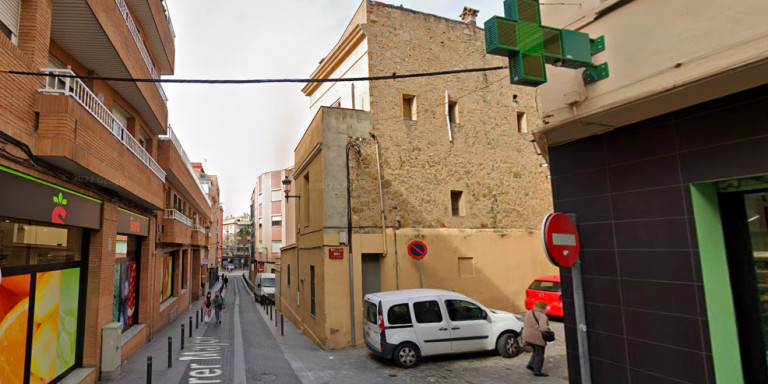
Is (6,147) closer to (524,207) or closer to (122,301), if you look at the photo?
(122,301)

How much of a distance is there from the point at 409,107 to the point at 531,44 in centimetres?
1086

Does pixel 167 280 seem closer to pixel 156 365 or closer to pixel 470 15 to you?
pixel 156 365

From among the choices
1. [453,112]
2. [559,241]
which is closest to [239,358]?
[559,241]

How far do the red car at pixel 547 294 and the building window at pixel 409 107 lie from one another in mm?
7224

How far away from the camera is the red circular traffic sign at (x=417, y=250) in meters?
13.1

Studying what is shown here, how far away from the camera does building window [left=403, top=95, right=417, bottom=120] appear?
50.7ft

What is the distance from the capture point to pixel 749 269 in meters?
4.36

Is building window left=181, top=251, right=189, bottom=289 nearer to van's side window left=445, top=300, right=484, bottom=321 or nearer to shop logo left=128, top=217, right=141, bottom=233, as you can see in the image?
shop logo left=128, top=217, right=141, bottom=233

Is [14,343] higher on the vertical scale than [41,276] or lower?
lower

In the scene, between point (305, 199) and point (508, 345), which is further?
point (305, 199)

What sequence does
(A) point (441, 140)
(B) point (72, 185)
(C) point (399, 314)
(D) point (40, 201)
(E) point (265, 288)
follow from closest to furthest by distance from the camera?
(D) point (40, 201) → (B) point (72, 185) → (C) point (399, 314) → (A) point (441, 140) → (E) point (265, 288)

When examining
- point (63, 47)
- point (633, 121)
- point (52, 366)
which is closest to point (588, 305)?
point (633, 121)

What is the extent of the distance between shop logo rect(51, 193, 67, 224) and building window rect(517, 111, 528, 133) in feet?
49.8

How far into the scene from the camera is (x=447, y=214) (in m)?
15.1
